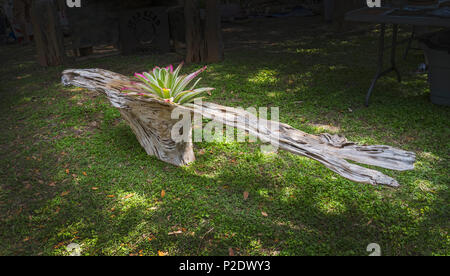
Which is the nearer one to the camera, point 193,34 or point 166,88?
point 166,88

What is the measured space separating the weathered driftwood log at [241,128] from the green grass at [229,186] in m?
0.23

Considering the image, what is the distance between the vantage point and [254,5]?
1184 centimetres

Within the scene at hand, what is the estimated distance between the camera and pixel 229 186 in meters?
2.89

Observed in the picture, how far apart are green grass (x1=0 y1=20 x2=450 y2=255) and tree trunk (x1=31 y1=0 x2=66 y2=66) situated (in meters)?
2.01

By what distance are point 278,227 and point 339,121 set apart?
1.94 meters

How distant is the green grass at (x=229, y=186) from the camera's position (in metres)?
2.31

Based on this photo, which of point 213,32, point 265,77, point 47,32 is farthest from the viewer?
point 47,32

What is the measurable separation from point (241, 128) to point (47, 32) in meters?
5.53

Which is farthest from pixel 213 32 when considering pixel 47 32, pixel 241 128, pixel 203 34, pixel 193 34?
pixel 241 128

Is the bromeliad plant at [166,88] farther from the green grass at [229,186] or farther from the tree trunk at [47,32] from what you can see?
the tree trunk at [47,32]

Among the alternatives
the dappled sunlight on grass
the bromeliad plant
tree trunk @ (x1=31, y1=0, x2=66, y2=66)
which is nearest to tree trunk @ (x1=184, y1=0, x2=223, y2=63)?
the dappled sunlight on grass

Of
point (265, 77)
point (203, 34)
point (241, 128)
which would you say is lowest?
point (241, 128)

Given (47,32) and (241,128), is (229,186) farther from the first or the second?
(47,32)
